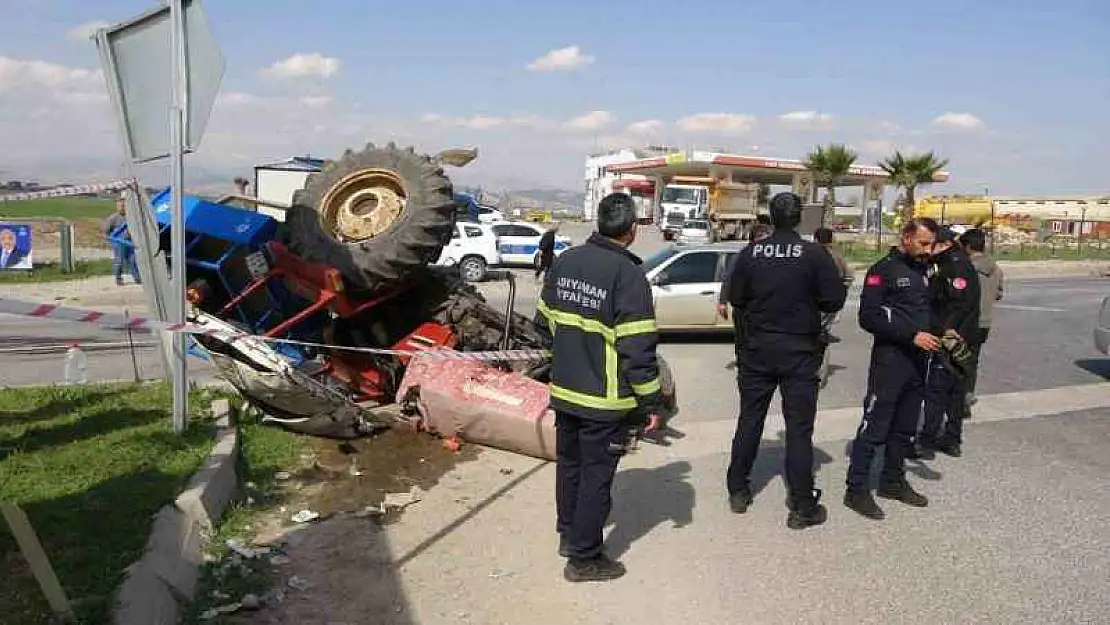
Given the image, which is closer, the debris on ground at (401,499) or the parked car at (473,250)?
the debris on ground at (401,499)

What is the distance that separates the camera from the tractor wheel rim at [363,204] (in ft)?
24.4

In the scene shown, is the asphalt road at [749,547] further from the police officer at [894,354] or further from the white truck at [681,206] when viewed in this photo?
the white truck at [681,206]

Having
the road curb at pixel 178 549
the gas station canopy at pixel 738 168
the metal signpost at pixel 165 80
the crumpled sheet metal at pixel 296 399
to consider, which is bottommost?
the road curb at pixel 178 549

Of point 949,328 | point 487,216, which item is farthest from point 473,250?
point 949,328

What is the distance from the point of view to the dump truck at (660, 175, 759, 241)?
3866 cm

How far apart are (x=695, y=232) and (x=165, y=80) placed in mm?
32071

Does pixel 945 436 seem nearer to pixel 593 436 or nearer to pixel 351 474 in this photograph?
pixel 593 436

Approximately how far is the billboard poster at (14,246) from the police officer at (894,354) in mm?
19122

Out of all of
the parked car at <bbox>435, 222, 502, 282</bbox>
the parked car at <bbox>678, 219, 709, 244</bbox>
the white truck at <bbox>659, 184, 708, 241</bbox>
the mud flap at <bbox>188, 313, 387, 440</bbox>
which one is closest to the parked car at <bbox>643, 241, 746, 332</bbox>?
the mud flap at <bbox>188, 313, 387, 440</bbox>

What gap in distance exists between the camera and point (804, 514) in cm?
488

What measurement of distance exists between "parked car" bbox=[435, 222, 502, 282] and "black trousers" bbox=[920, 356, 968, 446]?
50.7 ft

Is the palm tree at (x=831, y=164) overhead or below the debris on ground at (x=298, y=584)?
overhead

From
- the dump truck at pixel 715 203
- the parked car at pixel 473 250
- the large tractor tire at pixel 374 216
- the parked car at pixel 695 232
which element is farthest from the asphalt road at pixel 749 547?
the dump truck at pixel 715 203

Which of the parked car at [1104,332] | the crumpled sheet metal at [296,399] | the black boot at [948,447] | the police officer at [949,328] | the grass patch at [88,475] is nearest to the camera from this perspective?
the grass patch at [88,475]
